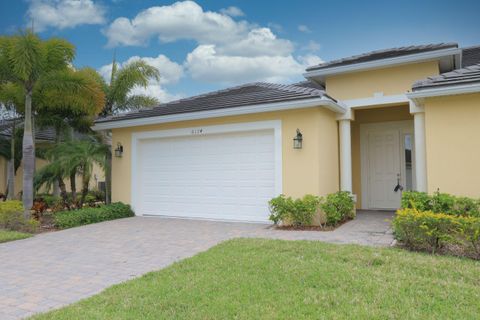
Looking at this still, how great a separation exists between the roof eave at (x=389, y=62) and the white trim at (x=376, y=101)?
916mm

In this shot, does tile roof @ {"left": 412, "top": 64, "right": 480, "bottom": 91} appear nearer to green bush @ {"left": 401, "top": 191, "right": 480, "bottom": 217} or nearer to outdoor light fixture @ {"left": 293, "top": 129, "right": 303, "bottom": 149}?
green bush @ {"left": 401, "top": 191, "right": 480, "bottom": 217}

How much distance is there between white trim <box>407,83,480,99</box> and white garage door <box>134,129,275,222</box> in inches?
152

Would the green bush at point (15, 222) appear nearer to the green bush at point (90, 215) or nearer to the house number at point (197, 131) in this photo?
the green bush at point (90, 215)

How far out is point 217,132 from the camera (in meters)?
11.3

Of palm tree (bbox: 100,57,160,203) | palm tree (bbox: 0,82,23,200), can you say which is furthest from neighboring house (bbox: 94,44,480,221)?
palm tree (bbox: 0,82,23,200)

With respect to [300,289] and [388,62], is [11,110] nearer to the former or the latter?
[388,62]

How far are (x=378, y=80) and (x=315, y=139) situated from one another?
3.24 m

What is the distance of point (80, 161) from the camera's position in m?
11.5

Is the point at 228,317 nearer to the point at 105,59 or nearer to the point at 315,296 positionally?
the point at 315,296

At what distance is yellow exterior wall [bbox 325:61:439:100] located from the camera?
10.8 meters

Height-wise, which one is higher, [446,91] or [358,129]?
[446,91]

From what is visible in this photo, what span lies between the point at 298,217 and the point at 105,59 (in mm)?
11390

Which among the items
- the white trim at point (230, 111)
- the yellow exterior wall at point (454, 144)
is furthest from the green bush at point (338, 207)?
the white trim at point (230, 111)

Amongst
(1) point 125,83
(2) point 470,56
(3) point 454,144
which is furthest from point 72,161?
(2) point 470,56
